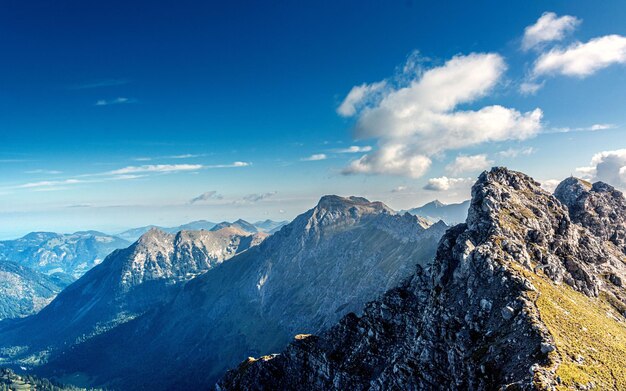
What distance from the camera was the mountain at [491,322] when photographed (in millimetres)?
65062

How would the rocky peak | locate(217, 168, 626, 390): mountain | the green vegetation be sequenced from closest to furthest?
the green vegetation < locate(217, 168, 626, 390): mountain < the rocky peak

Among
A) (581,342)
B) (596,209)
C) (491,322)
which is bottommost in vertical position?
(581,342)

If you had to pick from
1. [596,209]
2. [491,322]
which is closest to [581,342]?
[491,322]

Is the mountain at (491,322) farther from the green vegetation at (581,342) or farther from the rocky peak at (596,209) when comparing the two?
the rocky peak at (596,209)

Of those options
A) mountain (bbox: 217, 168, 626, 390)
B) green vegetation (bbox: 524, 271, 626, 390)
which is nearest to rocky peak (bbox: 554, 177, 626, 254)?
mountain (bbox: 217, 168, 626, 390)

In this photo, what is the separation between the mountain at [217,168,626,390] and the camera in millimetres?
65062

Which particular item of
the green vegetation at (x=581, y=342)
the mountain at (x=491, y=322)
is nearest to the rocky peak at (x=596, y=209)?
the mountain at (x=491, y=322)

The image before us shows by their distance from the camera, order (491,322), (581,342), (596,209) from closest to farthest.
Answer: (581,342) → (491,322) → (596,209)

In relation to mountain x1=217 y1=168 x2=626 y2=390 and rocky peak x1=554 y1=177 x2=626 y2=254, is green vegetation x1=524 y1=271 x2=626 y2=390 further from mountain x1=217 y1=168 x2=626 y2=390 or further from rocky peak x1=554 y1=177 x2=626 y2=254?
rocky peak x1=554 y1=177 x2=626 y2=254

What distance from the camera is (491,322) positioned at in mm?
75188

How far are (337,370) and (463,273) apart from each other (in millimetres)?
42571

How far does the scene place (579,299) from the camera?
96375 mm

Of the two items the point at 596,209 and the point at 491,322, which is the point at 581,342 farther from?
the point at 596,209

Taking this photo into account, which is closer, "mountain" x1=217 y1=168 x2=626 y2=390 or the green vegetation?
the green vegetation
